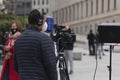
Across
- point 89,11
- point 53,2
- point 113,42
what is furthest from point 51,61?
point 53,2

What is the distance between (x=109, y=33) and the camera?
10742 mm

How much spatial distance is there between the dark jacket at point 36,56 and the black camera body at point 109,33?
398cm

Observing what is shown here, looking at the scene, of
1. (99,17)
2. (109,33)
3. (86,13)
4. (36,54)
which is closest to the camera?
(36,54)

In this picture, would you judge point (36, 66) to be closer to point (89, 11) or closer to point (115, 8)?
point (115, 8)

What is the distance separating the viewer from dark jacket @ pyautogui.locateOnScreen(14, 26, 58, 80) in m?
6.64

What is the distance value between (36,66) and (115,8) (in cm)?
7043

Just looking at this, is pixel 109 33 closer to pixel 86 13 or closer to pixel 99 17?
pixel 99 17

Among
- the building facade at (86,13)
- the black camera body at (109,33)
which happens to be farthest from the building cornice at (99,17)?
the black camera body at (109,33)

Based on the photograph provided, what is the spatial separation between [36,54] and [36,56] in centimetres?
3

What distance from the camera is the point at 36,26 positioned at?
6801 millimetres

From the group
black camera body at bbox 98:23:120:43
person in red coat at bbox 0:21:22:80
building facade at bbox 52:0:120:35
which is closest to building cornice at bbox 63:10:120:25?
building facade at bbox 52:0:120:35

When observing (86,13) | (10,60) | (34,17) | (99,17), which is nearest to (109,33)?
(10,60)

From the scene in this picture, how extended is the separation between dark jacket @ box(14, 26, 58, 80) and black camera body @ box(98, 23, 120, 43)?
398 centimetres

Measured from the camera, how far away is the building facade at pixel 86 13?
7788 centimetres
